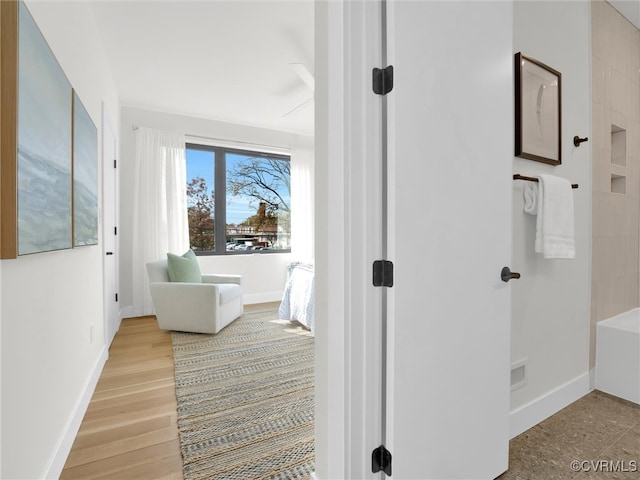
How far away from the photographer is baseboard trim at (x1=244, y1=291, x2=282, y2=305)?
487 cm

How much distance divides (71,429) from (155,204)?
9.90ft

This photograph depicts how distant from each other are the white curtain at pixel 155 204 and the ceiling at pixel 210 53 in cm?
48

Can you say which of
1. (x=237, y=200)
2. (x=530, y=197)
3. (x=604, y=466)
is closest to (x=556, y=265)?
(x=530, y=197)

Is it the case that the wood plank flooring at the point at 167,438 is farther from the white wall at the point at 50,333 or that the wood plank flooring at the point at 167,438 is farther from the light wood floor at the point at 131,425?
the white wall at the point at 50,333

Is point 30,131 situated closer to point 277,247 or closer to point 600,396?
point 600,396

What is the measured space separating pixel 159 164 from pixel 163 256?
119 centimetres

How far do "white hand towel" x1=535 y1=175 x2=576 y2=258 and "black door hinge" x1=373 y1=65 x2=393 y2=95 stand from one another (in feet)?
3.57

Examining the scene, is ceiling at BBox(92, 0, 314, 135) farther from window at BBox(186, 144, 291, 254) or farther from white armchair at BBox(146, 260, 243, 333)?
white armchair at BBox(146, 260, 243, 333)

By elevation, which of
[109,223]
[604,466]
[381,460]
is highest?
[109,223]

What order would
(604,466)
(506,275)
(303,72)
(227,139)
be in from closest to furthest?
(506,275) < (604,466) < (303,72) < (227,139)

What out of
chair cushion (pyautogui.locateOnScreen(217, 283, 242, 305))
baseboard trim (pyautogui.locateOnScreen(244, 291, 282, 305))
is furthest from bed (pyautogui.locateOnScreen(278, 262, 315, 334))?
baseboard trim (pyautogui.locateOnScreen(244, 291, 282, 305))

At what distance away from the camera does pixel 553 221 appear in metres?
1.66

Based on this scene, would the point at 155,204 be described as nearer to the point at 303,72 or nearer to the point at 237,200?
the point at 237,200

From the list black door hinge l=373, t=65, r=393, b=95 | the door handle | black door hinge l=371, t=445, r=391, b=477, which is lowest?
black door hinge l=371, t=445, r=391, b=477
